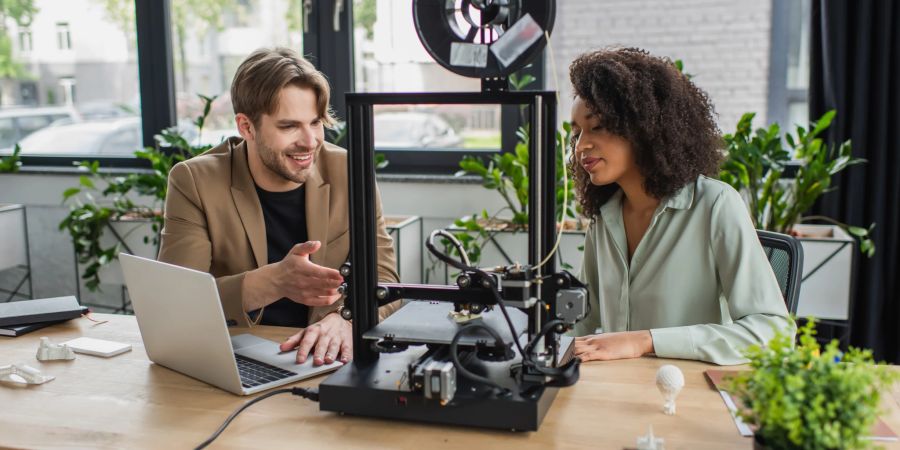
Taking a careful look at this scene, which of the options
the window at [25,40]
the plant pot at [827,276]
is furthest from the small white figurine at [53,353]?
the window at [25,40]

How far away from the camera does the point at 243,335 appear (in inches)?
65.2

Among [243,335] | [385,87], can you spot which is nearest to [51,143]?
[385,87]

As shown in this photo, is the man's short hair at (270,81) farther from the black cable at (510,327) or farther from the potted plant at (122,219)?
the potted plant at (122,219)

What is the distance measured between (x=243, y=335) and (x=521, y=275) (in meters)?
0.72

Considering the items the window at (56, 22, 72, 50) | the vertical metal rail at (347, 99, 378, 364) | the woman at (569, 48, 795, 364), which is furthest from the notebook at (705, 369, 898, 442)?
the window at (56, 22, 72, 50)

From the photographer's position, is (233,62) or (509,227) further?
(233,62)

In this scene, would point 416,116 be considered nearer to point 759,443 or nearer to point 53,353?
point 53,353

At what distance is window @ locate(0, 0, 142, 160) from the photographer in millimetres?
3938

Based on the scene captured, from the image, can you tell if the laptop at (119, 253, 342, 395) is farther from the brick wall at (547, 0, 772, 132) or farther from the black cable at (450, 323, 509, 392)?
the brick wall at (547, 0, 772, 132)

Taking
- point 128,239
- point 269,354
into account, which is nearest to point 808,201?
point 269,354

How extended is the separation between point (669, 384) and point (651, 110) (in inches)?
25.9

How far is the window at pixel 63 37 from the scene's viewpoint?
4.01 meters

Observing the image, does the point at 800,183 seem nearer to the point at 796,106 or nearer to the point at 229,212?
the point at 796,106

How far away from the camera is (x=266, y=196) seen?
6.66 ft
